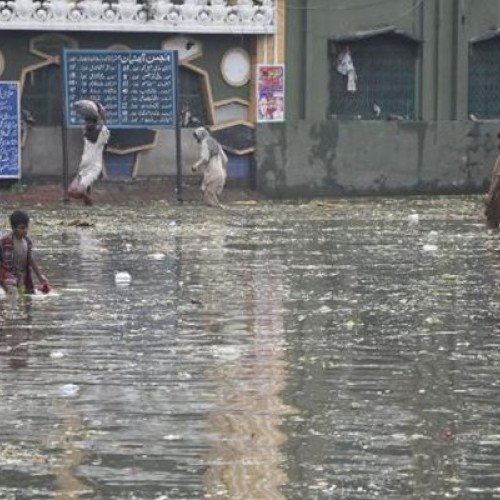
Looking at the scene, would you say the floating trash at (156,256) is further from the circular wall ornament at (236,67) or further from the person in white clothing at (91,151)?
the circular wall ornament at (236,67)

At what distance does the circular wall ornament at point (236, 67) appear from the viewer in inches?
1235

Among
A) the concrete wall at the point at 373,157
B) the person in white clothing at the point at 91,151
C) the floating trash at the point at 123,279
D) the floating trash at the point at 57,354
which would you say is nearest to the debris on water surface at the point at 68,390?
the floating trash at the point at 57,354

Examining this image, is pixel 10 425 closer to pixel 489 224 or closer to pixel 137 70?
pixel 489 224

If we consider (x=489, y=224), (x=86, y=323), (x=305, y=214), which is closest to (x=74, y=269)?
(x=86, y=323)

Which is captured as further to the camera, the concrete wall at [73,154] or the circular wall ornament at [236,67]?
the circular wall ornament at [236,67]

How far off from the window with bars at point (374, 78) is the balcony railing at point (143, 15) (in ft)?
5.10

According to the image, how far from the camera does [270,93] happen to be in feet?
103

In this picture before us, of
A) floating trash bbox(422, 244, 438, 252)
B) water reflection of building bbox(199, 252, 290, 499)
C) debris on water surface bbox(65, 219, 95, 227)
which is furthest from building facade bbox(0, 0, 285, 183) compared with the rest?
water reflection of building bbox(199, 252, 290, 499)

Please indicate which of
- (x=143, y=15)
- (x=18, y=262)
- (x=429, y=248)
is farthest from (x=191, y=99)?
(x=18, y=262)

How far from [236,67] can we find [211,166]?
317 cm

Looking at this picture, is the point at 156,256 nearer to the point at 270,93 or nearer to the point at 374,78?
the point at 270,93

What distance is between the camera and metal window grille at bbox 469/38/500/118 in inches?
1318

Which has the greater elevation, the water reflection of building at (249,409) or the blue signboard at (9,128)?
the blue signboard at (9,128)

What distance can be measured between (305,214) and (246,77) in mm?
4849
